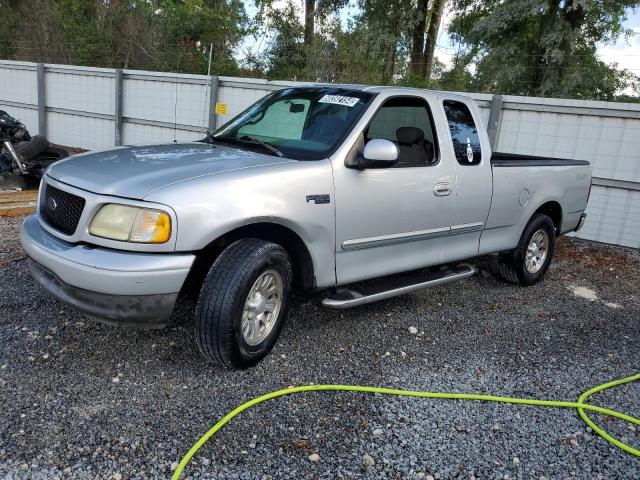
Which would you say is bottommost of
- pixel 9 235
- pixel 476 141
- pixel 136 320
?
pixel 9 235

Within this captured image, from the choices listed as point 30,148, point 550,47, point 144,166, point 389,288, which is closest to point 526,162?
point 389,288

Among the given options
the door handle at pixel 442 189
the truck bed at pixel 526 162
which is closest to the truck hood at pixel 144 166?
the door handle at pixel 442 189

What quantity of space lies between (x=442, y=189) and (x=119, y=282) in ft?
8.64

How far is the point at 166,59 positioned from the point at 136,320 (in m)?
19.0

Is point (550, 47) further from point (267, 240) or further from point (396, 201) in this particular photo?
point (267, 240)

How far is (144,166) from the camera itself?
335cm

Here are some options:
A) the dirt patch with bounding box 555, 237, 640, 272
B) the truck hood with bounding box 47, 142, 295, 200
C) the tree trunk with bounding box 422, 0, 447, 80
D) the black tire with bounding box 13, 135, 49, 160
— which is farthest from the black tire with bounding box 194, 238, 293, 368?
the tree trunk with bounding box 422, 0, 447, 80

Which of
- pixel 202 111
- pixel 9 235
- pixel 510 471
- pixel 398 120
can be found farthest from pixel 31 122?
pixel 510 471

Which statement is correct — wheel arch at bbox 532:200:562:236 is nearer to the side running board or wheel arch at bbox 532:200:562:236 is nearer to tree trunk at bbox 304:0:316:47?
the side running board

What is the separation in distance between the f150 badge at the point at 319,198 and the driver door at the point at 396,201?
0.11 metres

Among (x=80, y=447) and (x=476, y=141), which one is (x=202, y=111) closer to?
(x=476, y=141)

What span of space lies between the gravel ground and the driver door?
614mm

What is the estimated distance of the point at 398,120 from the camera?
455 centimetres

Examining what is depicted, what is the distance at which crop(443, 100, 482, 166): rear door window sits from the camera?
4730 millimetres
